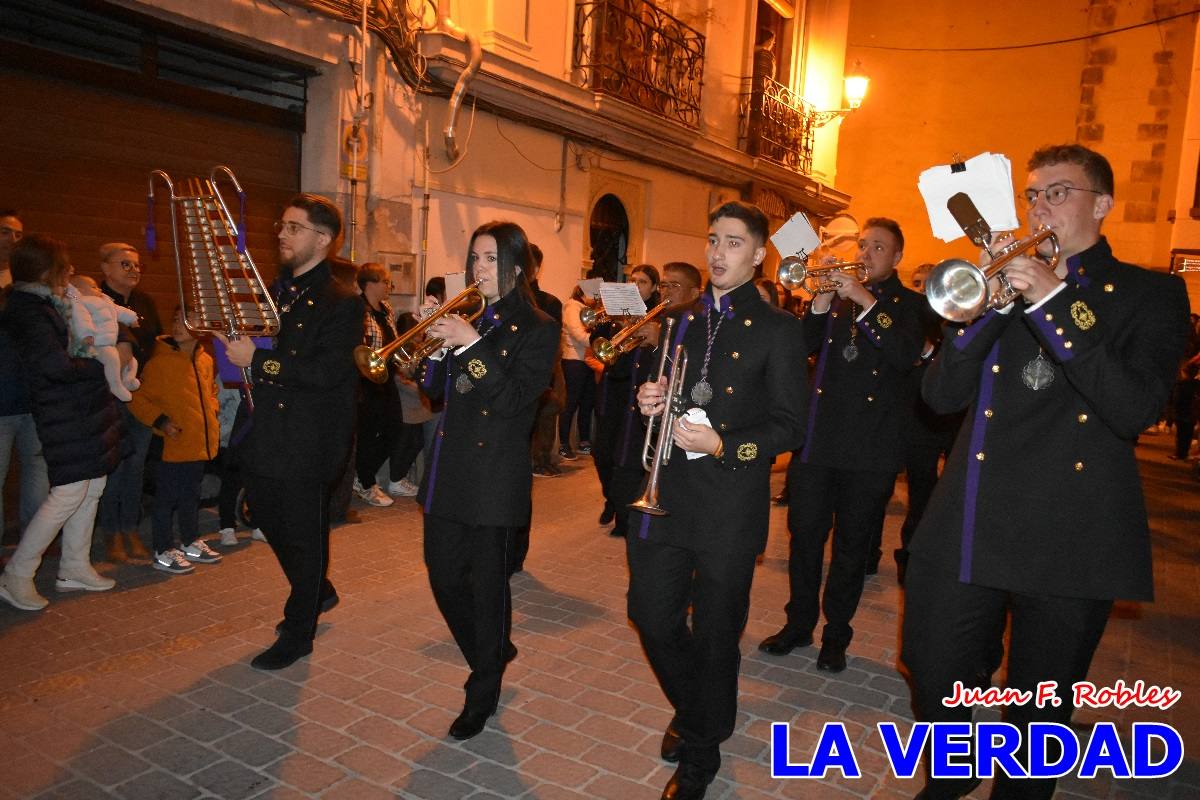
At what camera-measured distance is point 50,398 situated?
5238mm

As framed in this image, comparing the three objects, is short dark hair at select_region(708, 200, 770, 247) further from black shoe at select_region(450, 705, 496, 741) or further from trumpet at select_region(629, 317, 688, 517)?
black shoe at select_region(450, 705, 496, 741)

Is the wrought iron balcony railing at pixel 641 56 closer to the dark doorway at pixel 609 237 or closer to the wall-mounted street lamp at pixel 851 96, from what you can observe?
the dark doorway at pixel 609 237

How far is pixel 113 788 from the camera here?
3352 mm

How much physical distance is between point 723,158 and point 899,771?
1334 centimetres

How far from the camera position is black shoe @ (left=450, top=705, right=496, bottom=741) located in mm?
3865

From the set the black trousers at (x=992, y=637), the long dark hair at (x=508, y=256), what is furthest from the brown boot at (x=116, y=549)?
the black trousers at (x=992, y=637)

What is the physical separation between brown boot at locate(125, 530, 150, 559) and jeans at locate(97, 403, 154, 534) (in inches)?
1.7

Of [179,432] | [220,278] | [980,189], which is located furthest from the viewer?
[179,432]

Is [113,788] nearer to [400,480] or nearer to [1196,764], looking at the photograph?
[1196,764]

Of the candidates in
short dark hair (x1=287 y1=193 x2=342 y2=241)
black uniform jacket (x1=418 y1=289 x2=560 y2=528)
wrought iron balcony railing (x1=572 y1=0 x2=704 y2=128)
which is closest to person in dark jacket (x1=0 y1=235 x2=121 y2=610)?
short dark hair (x1=287 y1=193 x2=342 y2=241)

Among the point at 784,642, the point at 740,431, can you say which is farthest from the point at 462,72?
the point at 740,431

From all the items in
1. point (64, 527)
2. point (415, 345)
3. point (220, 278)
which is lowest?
point (64, 527)

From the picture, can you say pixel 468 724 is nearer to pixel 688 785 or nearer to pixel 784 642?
pixel 688 785

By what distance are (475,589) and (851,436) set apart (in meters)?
2.23
